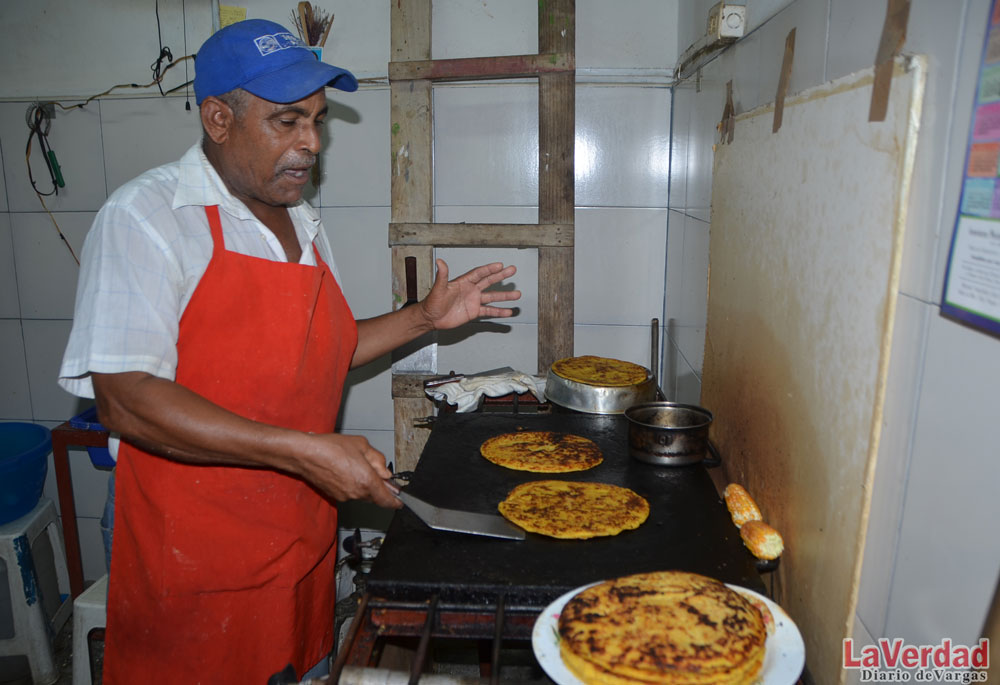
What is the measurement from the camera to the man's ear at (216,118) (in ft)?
5.47

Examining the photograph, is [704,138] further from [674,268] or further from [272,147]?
[272,147]

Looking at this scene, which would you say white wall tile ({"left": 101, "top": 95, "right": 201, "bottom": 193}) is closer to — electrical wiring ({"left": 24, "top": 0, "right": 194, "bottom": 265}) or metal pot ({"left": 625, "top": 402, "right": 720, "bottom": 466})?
electrical wiring ({"left": 24, "top": 0, "right": 194, "bottom": 265})

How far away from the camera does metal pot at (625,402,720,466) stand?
5.80 ft

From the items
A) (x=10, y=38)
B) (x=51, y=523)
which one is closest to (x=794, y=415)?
(x=51, y=523)

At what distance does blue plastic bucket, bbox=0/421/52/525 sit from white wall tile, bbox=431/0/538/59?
2.48 m

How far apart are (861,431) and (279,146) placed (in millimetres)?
1426

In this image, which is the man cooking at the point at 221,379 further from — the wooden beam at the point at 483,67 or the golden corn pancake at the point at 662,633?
the wooden beam at the point at 483,67

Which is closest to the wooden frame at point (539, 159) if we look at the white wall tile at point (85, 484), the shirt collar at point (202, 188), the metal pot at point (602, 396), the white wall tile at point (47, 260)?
the metal pot at point (602, 396)

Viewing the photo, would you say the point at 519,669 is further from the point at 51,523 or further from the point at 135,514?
the point at 51,523

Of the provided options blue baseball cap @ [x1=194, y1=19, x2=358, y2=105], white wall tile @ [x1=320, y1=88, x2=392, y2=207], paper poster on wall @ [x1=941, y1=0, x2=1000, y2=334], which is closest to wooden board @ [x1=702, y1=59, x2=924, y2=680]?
paper poster on wall @ [x1=941, y1=0, x2=1000, y2=334]

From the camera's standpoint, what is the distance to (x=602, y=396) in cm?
223

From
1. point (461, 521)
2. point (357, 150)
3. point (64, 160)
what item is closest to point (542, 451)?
point (461, 521)

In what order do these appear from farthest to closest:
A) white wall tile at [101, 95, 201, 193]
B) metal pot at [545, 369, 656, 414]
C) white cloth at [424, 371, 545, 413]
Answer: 1. white wall tile at [101, 95, 201, 193]
2. white cloth at [424, 371, 545, 413]
3. metal pot at [545, 369, 656, 414]

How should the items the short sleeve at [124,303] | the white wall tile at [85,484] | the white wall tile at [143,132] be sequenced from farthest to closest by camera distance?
the white wall tile at [85,484] < the white wall tile at [143,132] < the short sleeve at [124,303]
